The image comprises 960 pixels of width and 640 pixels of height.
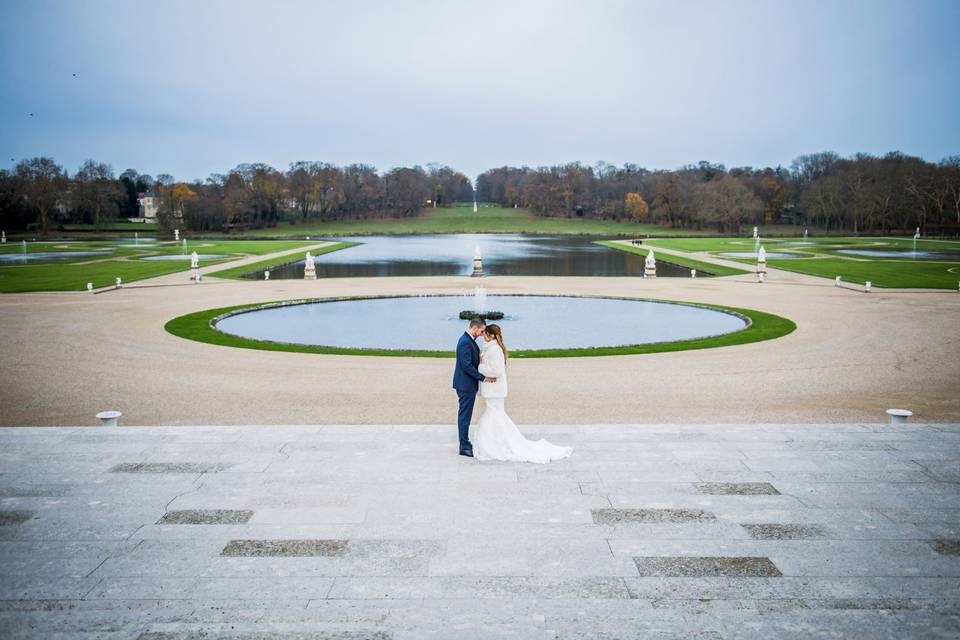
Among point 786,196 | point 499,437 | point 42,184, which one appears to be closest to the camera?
point 499,437

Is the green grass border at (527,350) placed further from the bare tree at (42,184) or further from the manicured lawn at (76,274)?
the bare tree at (42,184)

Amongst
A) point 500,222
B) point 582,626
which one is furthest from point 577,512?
point 500,222

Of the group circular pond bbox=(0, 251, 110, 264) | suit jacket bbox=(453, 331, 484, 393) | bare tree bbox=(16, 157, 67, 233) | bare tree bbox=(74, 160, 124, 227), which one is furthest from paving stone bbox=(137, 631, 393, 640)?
bare tree bbox=(74, 160, 124, 227)

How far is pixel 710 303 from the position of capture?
30.2 meters

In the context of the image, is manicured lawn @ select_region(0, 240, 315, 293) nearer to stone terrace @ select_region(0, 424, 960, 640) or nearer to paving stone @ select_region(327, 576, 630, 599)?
stone terrace @ select_region(0, 424, 960, 640)

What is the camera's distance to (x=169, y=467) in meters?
9.67

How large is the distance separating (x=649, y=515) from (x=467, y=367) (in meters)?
3.30

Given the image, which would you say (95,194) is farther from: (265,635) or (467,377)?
(265,635)

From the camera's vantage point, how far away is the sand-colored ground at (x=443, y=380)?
13.6m

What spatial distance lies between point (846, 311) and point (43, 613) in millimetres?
27806

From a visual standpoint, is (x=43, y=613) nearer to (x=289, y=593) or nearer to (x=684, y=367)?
(x=289, y=593)

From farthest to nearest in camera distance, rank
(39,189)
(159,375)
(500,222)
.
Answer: (500,222), (39,189), (159,375)

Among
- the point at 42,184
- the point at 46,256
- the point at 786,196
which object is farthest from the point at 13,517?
the point at 786,196

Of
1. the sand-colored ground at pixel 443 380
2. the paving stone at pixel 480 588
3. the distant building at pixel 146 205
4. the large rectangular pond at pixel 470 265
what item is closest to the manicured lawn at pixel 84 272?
the large rectangular pond at pixel 470 265
